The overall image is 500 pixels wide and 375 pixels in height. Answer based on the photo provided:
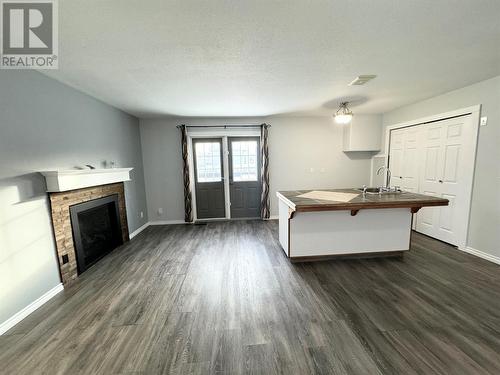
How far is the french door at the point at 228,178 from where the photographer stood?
15.8ft

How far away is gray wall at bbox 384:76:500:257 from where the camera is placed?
106 inches

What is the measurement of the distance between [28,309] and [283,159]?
4606mm

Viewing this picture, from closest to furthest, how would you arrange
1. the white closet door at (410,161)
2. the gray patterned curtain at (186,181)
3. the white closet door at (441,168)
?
the white closet door at (441,168) < the white closet door at (410,161) < the gray patterned curtain at (186,181)

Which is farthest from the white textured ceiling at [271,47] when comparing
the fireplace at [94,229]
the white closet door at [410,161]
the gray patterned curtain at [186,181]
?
the fireplace at [94,229]

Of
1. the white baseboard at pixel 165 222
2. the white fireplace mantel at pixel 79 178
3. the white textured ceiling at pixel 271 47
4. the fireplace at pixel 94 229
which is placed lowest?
the white baseboard at pixel 165 222

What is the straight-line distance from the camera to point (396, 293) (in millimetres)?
2135

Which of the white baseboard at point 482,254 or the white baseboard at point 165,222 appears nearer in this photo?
the white baseboard at point 482,254

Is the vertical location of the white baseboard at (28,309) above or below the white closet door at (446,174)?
below

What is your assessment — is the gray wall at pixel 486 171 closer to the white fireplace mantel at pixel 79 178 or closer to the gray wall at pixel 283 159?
the gray wall at pixel 283 159

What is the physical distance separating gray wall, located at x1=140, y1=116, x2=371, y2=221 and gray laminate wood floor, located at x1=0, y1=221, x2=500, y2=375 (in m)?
2.16

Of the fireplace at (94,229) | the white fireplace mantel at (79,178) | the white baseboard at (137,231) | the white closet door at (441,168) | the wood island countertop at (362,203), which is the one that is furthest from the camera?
the white baseboard at (137,231)

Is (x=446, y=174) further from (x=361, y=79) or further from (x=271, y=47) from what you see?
(x=271, y=47)

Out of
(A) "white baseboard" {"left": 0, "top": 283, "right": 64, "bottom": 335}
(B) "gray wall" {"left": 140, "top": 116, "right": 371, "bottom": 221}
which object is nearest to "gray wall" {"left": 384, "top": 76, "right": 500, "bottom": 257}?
(B) "gray wall" {"left": 140, "top": 116, "right": 371, "bottom": 221}

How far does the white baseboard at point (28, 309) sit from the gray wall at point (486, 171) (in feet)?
18.3
